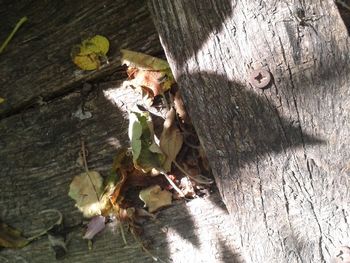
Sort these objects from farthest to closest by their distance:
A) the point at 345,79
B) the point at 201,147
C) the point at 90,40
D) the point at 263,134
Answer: the point at 90,40
the point at 201,147
the point at 263,134
the point at 345,79

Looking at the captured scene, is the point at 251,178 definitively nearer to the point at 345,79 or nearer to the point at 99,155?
the point at 345,79

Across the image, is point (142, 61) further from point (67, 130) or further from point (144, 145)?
point (67, 130)

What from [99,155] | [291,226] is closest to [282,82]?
[291,226]

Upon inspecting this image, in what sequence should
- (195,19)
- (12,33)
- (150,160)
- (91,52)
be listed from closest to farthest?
(195,19), (150,160), (91,52), (12,33)

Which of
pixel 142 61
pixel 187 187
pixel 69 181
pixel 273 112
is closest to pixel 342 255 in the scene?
pixel 273 112

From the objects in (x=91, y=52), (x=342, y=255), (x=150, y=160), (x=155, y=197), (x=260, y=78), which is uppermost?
(x=91, y=52)

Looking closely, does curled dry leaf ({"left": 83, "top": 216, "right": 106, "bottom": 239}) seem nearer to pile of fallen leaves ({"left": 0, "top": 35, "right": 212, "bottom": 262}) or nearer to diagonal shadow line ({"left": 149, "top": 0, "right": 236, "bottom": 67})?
pile of fallen leaves ({"left": 0, "top": 35, "right": 212, "bottom": 262})
